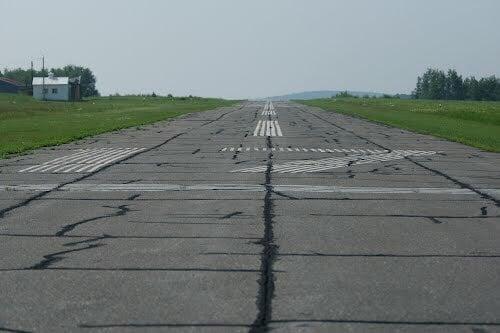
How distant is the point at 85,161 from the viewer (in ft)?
65.9

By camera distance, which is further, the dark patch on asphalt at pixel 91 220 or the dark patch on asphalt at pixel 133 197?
the dark patch on asphalt at pixel 133 197

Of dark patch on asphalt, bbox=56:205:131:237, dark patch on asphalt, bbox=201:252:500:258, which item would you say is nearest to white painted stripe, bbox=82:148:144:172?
dark patch on asphalt, bbox=56:205:131:237

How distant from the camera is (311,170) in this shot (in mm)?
17984

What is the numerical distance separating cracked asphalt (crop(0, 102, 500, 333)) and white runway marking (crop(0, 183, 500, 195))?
6cm

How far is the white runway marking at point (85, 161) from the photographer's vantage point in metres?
17.9

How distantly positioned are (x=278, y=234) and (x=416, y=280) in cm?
263

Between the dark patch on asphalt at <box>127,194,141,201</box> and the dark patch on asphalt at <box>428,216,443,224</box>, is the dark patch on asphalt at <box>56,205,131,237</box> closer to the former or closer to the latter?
the dark patch on asphalt at <box>127,194,141,201</box>

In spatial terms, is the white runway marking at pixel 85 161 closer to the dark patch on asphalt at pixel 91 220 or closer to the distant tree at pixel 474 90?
the dark patch on asphalt at pixel 91 220

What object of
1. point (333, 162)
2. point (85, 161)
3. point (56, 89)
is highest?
point (56, 89)

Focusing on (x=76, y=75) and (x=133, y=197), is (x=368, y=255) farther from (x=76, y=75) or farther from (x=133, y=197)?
(x=76, y=75)

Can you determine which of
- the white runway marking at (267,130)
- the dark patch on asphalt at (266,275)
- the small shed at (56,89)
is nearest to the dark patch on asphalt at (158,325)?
the dark patch on asphalt at (266,275)

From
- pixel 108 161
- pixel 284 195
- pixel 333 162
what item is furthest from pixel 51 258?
pixel 333 162

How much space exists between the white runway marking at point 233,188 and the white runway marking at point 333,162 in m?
3.22

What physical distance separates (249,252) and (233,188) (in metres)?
5.86
